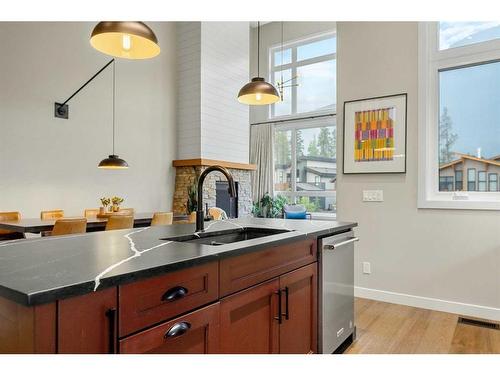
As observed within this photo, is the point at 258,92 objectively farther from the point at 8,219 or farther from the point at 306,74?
the point at 306,74

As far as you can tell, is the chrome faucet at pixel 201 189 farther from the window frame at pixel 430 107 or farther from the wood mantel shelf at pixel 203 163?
the wood mantel shelf at pixel 203 163

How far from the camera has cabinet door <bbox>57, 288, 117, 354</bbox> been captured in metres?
0.87

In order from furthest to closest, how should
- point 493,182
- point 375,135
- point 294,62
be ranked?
1. point 294,62
2. point 375,135
3. point 493,182

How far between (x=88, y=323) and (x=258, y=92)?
2.48 metres

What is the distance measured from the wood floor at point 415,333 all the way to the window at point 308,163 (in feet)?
14.0

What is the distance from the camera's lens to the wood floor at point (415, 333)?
251cm

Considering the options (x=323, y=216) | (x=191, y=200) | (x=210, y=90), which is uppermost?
(x=210, y=90)

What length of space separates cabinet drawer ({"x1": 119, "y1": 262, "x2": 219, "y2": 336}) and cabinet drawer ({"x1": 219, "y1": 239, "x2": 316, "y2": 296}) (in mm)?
71

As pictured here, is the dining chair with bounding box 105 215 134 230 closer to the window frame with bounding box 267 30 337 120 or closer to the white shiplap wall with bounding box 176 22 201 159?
the white shiplap wall with bounding box 176 22 201 159

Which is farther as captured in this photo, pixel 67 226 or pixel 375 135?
pixel 375 135

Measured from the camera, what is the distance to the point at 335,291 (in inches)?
90.0

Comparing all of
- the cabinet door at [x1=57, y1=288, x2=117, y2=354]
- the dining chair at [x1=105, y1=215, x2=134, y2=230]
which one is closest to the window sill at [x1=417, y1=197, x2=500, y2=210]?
the dining chair at [x1=105, y1=215, x2=134, y2=230]

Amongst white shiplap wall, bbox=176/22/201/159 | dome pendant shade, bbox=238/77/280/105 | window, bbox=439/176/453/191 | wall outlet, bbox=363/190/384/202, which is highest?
white shiplap wall, bbox=176/22/201/159

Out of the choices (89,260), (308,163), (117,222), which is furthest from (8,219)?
(308,163)
